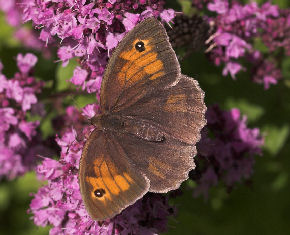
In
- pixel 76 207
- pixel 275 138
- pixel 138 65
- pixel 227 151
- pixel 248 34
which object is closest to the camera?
pixel 138 65

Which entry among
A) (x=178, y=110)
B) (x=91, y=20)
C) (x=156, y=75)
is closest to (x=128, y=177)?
(x=178, y=110)

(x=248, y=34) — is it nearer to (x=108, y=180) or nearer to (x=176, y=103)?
(x=176, y=103)

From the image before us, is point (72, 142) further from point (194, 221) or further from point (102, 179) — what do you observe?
point (194, 221)

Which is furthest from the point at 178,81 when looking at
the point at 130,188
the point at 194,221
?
the point at 194,221

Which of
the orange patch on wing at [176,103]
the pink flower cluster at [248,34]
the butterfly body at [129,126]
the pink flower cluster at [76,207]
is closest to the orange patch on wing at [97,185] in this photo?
the butterfly body at [129,126]

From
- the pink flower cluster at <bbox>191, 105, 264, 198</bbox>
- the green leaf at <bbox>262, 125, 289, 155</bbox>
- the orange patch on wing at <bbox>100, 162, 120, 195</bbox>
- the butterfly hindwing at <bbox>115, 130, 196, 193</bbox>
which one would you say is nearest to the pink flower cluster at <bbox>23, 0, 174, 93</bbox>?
the butterfly hindwing at <bbox>115, 130, 196, 193</bbox>

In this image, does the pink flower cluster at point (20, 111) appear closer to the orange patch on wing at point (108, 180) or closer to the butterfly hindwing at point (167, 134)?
the butterfly hindwing at point (167, 134)
